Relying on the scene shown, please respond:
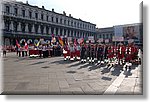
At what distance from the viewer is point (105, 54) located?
898cm

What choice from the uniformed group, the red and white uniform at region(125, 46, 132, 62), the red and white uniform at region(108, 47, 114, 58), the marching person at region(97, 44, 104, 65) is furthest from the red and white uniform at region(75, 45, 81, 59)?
the red and white uniform at region(125, 46, 132, 62)

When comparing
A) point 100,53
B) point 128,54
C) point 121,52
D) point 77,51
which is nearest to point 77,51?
point 77,51

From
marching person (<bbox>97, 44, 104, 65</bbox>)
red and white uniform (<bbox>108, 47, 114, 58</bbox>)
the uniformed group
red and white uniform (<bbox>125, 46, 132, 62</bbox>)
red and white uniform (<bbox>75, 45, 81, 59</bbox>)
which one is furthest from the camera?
red and white uniform (<bbox>75, 45, 81, 59</bbox>)

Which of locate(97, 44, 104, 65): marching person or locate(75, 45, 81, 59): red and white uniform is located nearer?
locate(97, 44, 104, 65): marching person

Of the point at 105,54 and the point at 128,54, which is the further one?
the point at 105,54

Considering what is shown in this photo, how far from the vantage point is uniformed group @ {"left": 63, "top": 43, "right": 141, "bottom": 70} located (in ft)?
25.7

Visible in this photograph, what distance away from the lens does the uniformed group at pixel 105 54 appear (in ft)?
25.7

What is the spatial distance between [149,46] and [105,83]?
1252 millimetres

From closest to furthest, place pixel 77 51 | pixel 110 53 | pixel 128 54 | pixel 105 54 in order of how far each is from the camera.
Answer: pixel 128 54 → pixel 110 53 → pixel 105 54 → pixel 77 51

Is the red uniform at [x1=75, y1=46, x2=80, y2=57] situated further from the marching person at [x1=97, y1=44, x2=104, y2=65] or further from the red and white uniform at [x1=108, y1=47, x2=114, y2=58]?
the red and white uniform at [x1=108, y1=47, x2=114, y2=58]

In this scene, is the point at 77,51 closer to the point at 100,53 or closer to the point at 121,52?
the point at 100,53

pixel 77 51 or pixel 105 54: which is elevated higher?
pixel 77 51

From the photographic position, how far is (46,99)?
394cm

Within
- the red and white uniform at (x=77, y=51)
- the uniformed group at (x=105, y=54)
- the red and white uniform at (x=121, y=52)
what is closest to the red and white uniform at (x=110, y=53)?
the uniformed group at (x=105, y=54)
